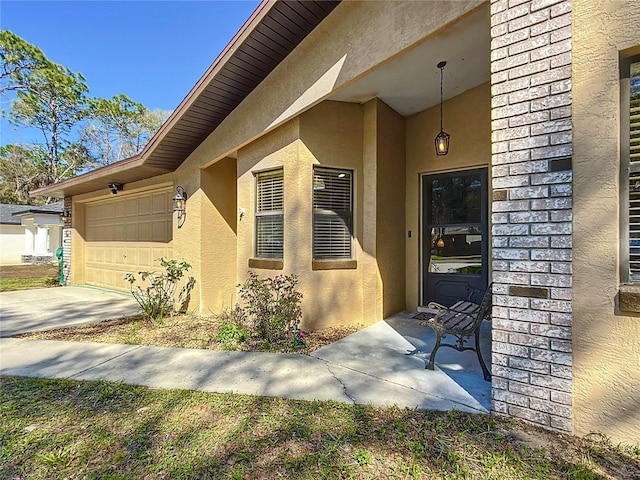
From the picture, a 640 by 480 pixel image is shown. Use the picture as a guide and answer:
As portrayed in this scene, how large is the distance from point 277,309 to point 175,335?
1.84 metres

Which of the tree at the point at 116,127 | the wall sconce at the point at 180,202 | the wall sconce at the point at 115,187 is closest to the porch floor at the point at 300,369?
the wall sconce at the point at 180,202

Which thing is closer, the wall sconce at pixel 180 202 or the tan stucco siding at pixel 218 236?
the tan stucco siding at pixel 218 236

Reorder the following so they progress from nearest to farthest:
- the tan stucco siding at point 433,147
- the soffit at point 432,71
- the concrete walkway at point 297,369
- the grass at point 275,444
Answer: the grass at point 275,444 < the concrete walkway at point 297,369 < the soffit at point 432,71 < the tan stucco siding at point 433,147

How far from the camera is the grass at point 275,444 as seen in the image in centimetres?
203

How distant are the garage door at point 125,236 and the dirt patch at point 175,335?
7.34ft

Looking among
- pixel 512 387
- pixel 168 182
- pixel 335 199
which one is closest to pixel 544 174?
pixel 512 387

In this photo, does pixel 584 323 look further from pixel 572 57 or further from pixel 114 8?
pixel 114 8

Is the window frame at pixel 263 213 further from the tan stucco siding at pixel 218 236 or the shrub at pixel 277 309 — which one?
the tan stucco siding at pixel 218 236

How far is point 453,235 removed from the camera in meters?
5.79

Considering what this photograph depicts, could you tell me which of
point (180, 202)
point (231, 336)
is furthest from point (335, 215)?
point (180, 202)

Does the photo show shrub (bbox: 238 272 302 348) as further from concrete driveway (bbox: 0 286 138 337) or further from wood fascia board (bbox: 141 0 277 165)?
concrete driveway (bbox: 0 286 138 337)

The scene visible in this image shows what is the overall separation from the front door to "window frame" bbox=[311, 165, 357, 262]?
5.03ft

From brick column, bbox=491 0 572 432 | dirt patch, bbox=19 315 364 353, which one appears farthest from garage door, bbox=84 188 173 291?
brick column, bbox=491 0 572 432

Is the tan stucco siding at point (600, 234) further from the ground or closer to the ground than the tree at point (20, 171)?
closer to the ground
